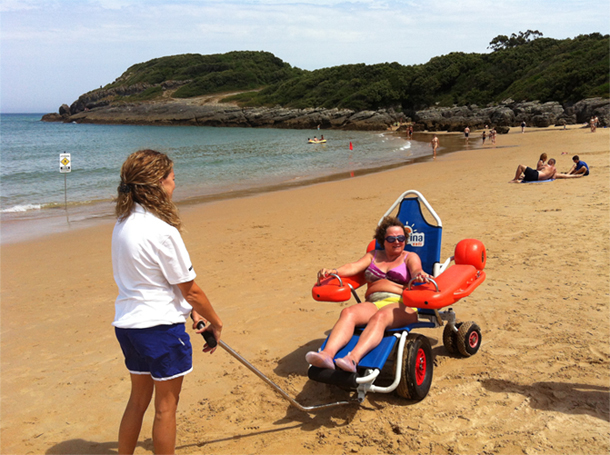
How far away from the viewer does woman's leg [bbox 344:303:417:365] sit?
3.67 meters

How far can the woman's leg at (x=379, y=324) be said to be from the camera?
3.67 metres

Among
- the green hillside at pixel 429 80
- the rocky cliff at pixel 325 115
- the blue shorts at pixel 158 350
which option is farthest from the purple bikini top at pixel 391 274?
the green hillside at pixel 429 80

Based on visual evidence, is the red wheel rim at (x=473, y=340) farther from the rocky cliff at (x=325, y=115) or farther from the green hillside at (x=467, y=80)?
the green hillside at (x=467, y=80)

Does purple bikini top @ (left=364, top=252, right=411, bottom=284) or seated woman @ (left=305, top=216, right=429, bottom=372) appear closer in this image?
seated woman @ (left=305, top=216, right=429, bottom=372)

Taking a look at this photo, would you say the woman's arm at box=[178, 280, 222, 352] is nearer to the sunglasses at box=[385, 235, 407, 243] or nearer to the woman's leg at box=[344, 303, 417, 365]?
the woman's leg at box=[344, 303, 417, 365]

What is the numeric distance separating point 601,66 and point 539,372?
5674 centimetres

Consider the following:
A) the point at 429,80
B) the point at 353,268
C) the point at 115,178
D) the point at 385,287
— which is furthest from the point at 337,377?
the point at 429,80

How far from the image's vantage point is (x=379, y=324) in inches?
152

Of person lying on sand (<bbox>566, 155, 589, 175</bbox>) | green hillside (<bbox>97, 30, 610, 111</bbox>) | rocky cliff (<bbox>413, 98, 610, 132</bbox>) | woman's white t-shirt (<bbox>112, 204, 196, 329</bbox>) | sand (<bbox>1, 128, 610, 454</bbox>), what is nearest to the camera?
woman's white t-shirt (<bbox>112, 204, 196, 329</bbox>)

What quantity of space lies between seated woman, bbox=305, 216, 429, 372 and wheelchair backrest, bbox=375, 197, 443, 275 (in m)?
0.48

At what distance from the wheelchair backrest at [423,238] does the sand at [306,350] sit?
795mm

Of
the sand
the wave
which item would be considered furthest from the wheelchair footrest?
the wave

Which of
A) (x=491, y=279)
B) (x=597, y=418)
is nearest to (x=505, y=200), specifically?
(x=491, y=279)

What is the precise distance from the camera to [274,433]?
3531 mm
